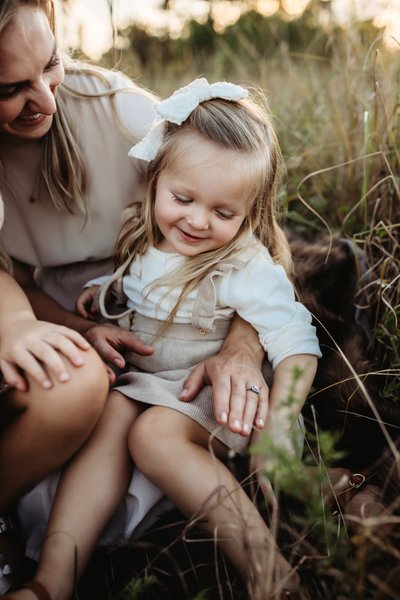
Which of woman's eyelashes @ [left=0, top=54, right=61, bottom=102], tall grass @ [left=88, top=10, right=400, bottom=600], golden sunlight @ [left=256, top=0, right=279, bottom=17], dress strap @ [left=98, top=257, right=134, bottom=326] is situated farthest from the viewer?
golden sunlight @ [left=256, top=0, right=279, bottom=17]

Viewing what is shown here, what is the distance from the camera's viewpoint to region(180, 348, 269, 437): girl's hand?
4.86ft

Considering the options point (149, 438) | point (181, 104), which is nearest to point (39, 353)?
point (149, 438)

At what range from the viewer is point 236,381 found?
1.55m

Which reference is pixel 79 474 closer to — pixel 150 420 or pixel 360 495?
pixel 150 420

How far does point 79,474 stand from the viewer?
1485mm

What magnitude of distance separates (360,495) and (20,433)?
0.85m

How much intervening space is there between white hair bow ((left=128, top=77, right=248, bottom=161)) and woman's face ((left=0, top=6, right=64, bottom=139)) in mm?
286

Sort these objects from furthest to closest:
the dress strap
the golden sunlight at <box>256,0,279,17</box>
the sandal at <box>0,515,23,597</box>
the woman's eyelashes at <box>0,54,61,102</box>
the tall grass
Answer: the golden sunlight at <box>256,0,279,17</box>
the dress strap
the woman's eyelashes at <box>0,54,61,102</box>
the sandal at <box>0,515,23,597</box>
the tall grass

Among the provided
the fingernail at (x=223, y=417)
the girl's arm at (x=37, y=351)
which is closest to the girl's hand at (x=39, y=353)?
the girl's arm at (x=37, y=351)

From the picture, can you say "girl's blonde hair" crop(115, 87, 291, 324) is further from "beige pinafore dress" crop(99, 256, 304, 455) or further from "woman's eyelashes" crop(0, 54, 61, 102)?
"woman's eyelashes" crop(0, 54, 61, 102)

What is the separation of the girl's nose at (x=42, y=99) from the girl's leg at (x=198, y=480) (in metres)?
0.84

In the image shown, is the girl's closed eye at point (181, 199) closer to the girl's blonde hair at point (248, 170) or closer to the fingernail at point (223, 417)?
the girl's blonde hair at point (248, 170)

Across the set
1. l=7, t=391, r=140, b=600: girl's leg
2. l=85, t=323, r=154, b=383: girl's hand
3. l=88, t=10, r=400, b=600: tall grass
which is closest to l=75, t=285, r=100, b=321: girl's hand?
l=85, t=323, r=154, b=383: girl's hand

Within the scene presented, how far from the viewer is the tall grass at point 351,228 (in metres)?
1.17
